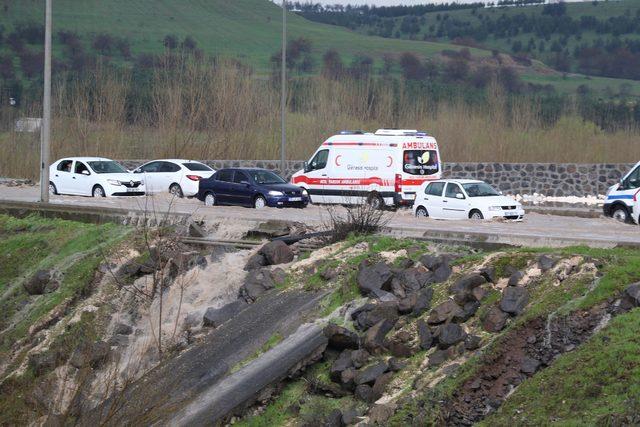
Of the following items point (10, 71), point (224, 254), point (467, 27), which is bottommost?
point (224, 254)

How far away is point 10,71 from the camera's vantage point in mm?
104125

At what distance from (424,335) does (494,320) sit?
1.00 m

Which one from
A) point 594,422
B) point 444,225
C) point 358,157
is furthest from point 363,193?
point 594,422

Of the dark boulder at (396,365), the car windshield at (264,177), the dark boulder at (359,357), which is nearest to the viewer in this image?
the dark boulder at (396,365)

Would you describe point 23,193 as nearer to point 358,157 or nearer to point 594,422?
point 358,157

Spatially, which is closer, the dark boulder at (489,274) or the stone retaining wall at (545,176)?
the dark boulder at (489,274)

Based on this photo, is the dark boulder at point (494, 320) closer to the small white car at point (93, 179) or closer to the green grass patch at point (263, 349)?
the green grass patch at point (263, 349)

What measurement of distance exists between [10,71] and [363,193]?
76.7 meters

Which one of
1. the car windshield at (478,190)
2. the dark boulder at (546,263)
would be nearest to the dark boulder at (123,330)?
the dark boulder at (546,263)

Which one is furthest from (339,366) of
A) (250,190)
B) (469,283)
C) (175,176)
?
(175,176)

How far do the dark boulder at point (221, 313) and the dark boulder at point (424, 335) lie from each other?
152 inches

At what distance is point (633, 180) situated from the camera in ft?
99.1

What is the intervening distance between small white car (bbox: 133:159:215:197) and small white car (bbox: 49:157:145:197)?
0.85 meters

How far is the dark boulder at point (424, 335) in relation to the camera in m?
15.6
